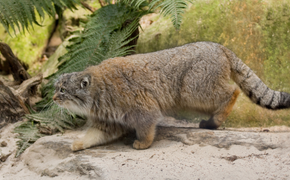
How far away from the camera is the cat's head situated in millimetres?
3490

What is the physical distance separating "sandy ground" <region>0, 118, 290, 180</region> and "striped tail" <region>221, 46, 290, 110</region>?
1.88 feet

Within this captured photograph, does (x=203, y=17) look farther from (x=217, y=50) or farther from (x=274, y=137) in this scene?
(x=274, y=137)

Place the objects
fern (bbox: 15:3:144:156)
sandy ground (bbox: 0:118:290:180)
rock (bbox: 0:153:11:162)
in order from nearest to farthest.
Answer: sandy ground (bbox: 0:118:290:180)
rock (bbox: 0:153:11:162)
fern (bbox: 15:3:144:156)

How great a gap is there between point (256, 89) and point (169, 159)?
1.82m

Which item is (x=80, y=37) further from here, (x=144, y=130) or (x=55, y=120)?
(x=144, y=130)

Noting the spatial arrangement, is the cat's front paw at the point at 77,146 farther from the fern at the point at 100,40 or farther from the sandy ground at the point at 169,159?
the fern at the point at 100,40

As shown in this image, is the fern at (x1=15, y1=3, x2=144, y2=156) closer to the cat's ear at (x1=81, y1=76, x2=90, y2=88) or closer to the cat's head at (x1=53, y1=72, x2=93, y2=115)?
the cat's head at (x1=53, y1=72, x2=93, y2=115)

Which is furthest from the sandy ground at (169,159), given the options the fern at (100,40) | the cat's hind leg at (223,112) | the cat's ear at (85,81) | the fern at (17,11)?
the fern at (17,11)

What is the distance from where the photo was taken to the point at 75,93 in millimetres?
3502

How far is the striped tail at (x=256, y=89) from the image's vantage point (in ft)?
12.4

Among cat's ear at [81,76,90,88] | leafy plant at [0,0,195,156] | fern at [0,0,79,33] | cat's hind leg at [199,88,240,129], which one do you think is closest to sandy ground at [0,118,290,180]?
cat's hind leg at [199,88,240,129]

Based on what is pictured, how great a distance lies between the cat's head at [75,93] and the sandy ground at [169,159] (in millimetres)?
599

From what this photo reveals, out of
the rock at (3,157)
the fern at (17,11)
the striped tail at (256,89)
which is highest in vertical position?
the fern at (17,11)

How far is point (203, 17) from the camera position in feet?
17.3
